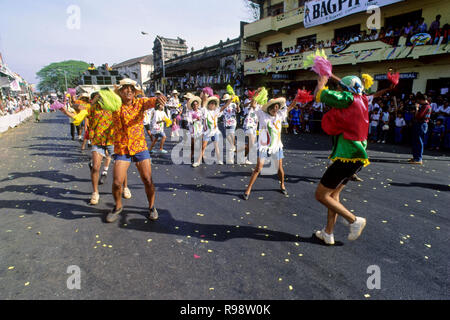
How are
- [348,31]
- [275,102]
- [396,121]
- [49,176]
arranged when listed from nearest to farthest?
[275,102], [49,176], [396,121], [348,31]

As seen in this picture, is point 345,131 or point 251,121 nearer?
point 345,131

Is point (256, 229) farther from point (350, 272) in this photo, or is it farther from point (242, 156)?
point (242, 156)

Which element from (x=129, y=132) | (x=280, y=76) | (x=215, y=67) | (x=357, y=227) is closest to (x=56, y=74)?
(x=215, y=67)

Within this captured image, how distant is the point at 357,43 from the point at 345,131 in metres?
15.8

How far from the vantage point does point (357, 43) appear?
16.0 meters

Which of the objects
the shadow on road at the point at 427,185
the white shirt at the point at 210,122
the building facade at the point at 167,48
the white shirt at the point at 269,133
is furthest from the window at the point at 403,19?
the building facade at the point at 167,48

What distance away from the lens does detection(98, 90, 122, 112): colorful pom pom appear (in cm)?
359

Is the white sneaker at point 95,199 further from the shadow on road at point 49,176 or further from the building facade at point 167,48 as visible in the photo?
the building facade at point 167,48

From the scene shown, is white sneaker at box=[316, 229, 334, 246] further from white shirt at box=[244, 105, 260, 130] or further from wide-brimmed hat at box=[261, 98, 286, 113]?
white shirt at box=[244, 105, 260, 130]

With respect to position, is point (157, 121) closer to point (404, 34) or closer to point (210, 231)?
point (210, 231)

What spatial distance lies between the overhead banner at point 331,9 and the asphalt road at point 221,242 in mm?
14071

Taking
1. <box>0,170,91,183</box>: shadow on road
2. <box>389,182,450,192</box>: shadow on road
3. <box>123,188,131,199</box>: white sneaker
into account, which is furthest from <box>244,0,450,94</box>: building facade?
<box>0,170,91,183</box>: shadow on road

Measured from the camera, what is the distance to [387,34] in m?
14.6

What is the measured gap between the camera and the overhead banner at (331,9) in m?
16.3
